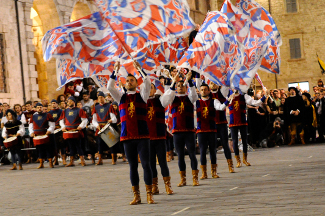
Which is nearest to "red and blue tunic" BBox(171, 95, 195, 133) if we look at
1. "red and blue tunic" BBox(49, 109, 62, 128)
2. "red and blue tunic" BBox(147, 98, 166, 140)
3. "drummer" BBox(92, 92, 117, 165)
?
"red and blue tunic" BBox(147, 98, 166, 140)

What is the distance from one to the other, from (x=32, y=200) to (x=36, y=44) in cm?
1837

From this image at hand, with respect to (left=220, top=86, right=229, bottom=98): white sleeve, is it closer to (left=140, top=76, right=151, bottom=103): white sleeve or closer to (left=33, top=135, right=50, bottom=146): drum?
(left=140, top=76, right=151, bottom=103): white sleeve

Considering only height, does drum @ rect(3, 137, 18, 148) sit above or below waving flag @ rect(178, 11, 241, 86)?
below

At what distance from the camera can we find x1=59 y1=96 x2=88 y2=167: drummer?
57.2 ft

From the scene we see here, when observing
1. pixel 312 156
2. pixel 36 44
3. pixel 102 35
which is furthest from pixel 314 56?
pixel 102 35

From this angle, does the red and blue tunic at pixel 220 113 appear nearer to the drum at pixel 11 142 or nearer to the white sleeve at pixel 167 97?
the white sleeve at pixel 167 97

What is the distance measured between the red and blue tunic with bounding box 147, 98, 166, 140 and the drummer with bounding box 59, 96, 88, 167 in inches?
323

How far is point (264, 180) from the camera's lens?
10.1 metres

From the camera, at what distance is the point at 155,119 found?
9.53 meters

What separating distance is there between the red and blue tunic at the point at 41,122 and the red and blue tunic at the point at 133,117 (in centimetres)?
967

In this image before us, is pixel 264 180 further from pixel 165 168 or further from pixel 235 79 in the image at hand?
pixel 235 79

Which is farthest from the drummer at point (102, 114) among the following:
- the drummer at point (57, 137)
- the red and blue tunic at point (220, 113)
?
the red and blue tunic at point (220, 113)

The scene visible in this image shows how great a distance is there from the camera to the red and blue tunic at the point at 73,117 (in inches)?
688

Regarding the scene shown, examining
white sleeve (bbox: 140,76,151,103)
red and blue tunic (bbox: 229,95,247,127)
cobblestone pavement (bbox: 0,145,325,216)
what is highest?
white sleeve (bbox: 140,76,151,103)
